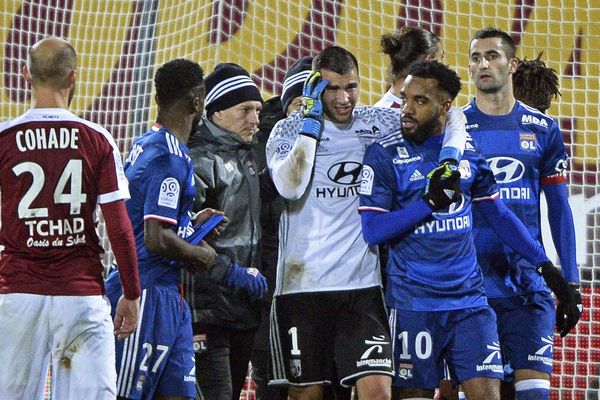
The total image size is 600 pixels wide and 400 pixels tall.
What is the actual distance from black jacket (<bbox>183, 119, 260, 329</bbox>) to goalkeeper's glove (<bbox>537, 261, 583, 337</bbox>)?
137 centimetres

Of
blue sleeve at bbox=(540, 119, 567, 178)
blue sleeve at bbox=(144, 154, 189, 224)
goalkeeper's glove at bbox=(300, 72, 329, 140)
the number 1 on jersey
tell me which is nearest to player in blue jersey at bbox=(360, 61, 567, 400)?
goalkeeper's glove at bbox=(300, 72, 329, 140)

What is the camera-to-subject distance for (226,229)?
16.9 feet

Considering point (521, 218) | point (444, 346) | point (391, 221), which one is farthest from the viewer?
point (521, 218)

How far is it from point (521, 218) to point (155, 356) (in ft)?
6.51

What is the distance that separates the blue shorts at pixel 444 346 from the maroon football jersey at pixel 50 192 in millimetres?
1478

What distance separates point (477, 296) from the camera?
4.93 meters

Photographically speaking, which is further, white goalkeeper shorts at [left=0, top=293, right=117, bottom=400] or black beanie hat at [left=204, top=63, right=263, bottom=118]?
black beanie hat at [left=204, top=63, right=263, bottom=118]

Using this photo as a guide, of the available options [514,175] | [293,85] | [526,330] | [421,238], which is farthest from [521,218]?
[293,85]

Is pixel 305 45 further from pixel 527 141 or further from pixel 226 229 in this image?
pixel 226 229

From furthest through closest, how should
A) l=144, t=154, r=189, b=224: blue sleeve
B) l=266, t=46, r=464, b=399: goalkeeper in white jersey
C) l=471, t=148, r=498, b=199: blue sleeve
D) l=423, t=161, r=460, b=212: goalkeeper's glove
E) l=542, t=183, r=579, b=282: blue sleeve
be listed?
l=542, t=183, r=579, b=282: blue sleeve
l=471, t=148, r=498, b=199: blue sleeve
l=266, t=46, r=464, b=399: goalkeeper in white jersey
l=423, t=161, r=460, b=212: goalkeeper's glove
l=144, t=154, r=189, b=224: blue sleeve

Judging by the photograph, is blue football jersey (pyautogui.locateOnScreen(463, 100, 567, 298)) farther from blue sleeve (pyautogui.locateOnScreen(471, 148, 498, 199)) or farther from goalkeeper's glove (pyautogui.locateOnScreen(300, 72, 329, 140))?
goalkeeper's glove (pyautogui.locateOnScreen(300, 72, 329, 140))

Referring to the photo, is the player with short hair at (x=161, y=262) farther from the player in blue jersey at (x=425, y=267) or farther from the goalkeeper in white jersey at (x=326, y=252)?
the player in blue jersey at (x=425, y=267)

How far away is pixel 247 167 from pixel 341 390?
3.88ft

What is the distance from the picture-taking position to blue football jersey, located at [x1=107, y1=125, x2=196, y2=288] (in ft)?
14.7
